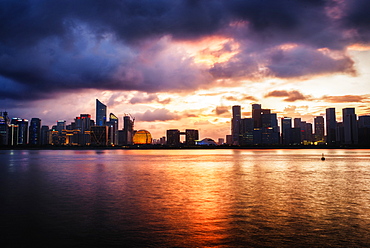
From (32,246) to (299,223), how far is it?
61.0ft

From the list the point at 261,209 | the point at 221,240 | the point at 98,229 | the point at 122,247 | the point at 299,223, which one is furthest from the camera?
the point at 261,209

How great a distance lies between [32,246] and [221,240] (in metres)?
11.3

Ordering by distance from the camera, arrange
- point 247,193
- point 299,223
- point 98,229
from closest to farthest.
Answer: point 98,229, point 299,223, point 247,193

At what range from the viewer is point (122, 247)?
57.4 ft

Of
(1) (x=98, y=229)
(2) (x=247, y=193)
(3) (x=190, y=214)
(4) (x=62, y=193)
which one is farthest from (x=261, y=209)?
(4) (x=62, y=193)

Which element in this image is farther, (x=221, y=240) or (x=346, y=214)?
(x=346, y=214)

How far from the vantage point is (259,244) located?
58.8ft

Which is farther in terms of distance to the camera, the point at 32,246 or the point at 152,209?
the point at 152,209

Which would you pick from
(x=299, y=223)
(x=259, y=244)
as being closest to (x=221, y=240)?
(x=259, y=244)

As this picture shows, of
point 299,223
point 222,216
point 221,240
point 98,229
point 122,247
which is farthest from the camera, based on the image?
point 222,216

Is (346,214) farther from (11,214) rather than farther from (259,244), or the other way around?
(11,214)

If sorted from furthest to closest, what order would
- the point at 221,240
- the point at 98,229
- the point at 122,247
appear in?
the point at 98,229, the point at 221,240, the point at 122,247

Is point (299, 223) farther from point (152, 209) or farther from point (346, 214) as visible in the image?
point (152, 209)

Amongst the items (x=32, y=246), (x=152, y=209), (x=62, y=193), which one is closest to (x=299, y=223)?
(x=152, y=209)
